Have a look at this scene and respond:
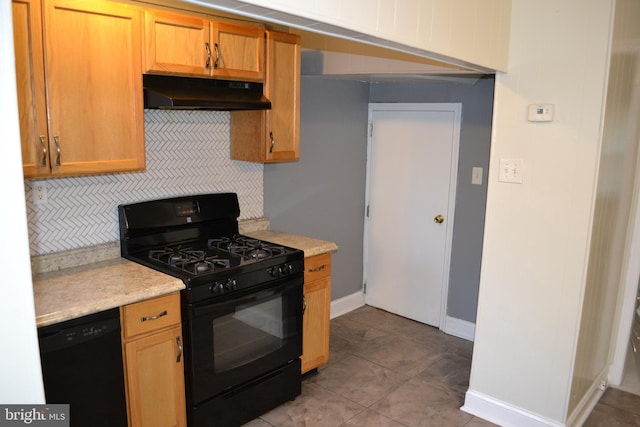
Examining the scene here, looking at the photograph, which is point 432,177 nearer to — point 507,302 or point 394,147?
point 394,147

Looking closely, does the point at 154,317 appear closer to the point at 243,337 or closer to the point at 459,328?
the point at 243,337

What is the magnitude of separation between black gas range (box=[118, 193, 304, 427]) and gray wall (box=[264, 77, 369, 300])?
2.10 feet

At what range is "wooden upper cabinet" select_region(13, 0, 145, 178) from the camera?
2.07 metres

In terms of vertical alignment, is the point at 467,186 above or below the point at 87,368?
above

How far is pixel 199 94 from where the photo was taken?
8.56ft

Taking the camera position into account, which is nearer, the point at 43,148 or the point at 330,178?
the point at 43,148

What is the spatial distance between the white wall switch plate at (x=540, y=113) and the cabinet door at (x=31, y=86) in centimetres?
228

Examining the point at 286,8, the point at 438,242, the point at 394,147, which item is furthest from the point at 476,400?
the point at 286,8

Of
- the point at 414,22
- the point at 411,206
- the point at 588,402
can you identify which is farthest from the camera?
the point at 411,206

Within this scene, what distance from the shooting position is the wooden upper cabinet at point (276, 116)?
3033 millimetres

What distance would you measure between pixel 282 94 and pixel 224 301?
51.5 inches

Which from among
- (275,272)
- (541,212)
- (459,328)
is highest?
(541,212)
